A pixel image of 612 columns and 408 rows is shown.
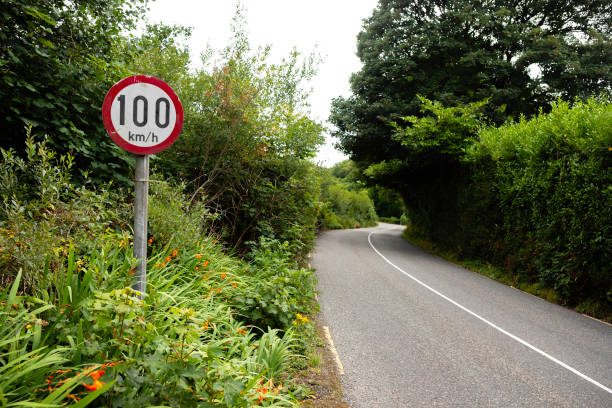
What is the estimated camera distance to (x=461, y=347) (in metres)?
5.00

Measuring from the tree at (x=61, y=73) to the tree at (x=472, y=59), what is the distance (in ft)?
39.9

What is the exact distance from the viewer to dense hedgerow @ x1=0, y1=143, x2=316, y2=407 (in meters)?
2.01

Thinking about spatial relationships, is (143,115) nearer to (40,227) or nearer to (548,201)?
(40,227)

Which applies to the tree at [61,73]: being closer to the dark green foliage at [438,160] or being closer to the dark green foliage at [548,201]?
the dark green foliage at [548,201]

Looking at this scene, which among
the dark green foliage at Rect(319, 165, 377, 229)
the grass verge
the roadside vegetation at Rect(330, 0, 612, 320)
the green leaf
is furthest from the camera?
the dark green foliage at Rect(319, 165, 377, 229)

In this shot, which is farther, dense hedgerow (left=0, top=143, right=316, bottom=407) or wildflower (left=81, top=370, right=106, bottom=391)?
dense hedgerow (left=0, top=143, right=316, bottom=407)

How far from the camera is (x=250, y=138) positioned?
7.43m

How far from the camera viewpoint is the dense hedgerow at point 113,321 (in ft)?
6.59

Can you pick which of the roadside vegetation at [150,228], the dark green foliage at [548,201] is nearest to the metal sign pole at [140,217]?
the roadside vegetation at [150,228]

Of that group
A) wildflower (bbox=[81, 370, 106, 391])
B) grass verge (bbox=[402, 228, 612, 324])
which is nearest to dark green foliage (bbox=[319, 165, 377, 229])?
grass verge (bbox=[402, 228, 612, 324])

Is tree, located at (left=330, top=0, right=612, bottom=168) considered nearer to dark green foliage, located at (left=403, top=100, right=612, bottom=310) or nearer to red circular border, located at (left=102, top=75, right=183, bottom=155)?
dark green foliage, located at (left=403, top=100, right=612, bottom=310)

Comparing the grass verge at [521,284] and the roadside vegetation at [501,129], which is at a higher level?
the roadside vegetation at [501,129]

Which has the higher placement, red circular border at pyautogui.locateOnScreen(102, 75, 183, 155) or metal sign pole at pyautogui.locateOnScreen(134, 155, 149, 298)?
red circular border at pyautogui.locateOnScreen(102, 75, 183, 155)

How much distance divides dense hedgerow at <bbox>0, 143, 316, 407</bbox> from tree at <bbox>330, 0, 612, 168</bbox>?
1280cm
